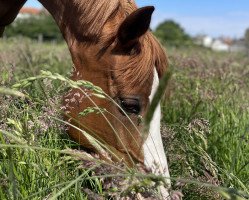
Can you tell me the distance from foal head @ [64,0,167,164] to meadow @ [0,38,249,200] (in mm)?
167

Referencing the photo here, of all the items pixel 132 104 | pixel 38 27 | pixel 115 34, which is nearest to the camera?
pixel 132 104

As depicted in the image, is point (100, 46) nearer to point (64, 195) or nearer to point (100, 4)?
point (100, 4)

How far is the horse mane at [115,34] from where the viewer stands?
257 centimetres

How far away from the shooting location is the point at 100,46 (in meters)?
2.74

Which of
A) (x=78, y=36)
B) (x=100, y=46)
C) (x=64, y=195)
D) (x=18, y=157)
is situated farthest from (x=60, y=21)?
(x=64, y=195)

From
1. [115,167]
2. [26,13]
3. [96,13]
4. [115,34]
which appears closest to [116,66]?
[115,34]

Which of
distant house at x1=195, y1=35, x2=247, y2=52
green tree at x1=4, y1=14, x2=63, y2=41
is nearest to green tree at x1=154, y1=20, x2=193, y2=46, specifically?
Answer: distant house at x1=195, y1=35, x2=247, y2=52

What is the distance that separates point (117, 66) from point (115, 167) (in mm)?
1404

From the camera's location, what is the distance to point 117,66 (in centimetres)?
265

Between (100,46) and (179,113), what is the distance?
4.66ft

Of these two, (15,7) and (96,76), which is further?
(15,7)

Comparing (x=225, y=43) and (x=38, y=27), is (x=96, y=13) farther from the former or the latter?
(x=225, y=43)

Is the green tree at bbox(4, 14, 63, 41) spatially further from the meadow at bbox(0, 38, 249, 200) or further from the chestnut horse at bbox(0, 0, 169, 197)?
the chestnut horse at bbox(0, 0, 169, 197)

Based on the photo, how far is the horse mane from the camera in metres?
2.57
